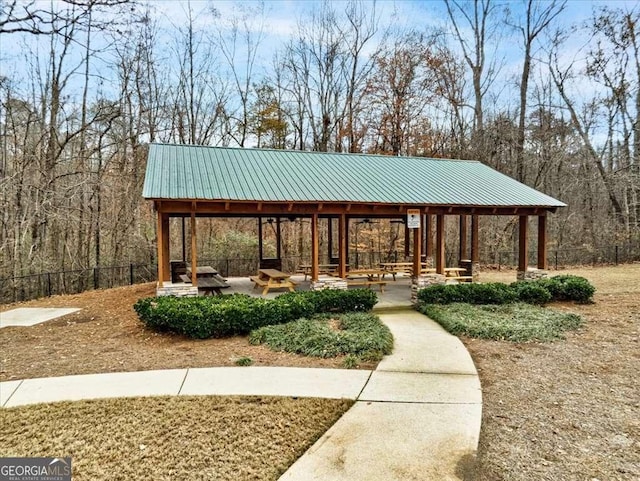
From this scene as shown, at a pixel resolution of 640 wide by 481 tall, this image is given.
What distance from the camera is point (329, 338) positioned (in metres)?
6.63

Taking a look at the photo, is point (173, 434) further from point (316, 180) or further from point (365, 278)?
point (365, 278)

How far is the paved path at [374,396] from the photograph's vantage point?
3.26 metres

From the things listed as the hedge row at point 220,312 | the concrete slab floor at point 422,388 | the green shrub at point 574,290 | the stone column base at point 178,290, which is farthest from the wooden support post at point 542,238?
the stone column base at point 178,290

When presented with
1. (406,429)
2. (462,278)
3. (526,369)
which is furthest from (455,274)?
(406,429)

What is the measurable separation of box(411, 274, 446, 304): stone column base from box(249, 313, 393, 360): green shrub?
8.58 ft

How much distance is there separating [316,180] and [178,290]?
185 inches

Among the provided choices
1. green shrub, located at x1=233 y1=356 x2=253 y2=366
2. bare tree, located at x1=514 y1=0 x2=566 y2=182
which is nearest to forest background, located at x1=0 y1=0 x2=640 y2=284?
bare tree, located at x1=514 y1=0 x2=566 y2=182

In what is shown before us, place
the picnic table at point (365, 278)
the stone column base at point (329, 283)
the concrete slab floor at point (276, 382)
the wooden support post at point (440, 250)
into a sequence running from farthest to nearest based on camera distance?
1. the wooden support post at point (440, 250)
2. the picnic table at point (365, 278)
3. the stone column base at point (329, 283)
4. the concrete slab floor at point (276, 382)

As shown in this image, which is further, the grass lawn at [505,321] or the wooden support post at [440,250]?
the wooden support post at [440,250]

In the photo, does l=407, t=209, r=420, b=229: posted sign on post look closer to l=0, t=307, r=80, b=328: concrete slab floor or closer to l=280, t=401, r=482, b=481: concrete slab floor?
l=280, t=401, r=482, b=481: concrete slab floor

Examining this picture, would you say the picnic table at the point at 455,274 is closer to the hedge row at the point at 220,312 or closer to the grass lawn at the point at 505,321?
the grass lawn at the point at 505,321

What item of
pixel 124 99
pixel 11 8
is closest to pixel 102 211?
pixel 124 99

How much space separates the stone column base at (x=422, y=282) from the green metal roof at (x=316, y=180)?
200 centimetres

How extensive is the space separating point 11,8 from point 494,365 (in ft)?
26.6
